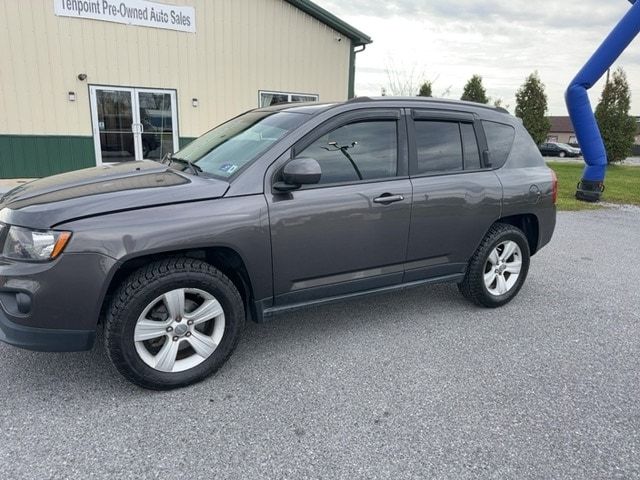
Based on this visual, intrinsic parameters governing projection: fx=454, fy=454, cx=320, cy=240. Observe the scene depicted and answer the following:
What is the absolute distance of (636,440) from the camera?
2422mm

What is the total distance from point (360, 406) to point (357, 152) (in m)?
1.72

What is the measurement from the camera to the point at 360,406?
8.71 feet

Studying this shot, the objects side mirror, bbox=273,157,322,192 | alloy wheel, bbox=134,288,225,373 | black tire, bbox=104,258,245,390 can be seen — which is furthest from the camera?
side mirror, bbox=273,157,322,192

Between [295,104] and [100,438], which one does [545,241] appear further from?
[100,438]

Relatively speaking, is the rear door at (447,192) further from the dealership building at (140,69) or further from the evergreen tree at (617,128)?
the evergreen tree at (617,128)

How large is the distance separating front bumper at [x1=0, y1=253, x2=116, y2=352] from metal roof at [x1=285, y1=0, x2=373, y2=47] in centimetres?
1115

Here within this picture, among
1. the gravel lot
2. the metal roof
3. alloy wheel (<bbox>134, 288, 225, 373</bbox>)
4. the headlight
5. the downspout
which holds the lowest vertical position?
the gravel lot

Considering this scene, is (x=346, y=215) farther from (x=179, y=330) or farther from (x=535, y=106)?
(x=535, y=106)

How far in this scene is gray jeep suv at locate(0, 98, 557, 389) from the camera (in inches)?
95.8

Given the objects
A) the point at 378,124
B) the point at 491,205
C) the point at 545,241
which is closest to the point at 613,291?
the point at 545,241

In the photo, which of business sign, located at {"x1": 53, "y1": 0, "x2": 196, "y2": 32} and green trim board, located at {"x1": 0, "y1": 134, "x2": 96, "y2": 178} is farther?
green trim board, located at {"x1": 0, "y1": 134, "x2": 96, "y2": 178}

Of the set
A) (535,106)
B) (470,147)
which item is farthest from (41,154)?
(535,106)

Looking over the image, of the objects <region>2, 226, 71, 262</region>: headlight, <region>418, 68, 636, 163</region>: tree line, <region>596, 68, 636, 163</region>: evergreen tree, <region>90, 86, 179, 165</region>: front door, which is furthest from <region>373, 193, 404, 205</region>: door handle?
<region>596, 68, 636, 163</region>: evergreen tree

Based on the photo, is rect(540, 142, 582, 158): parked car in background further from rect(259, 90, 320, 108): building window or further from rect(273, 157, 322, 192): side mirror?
rect(273, 157, 322, 192): side mirror
